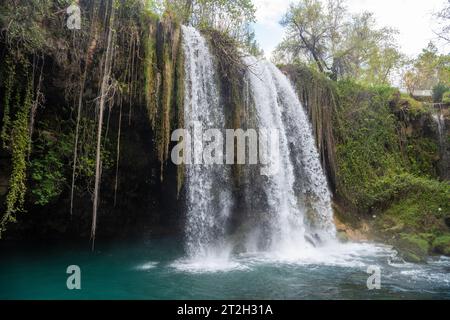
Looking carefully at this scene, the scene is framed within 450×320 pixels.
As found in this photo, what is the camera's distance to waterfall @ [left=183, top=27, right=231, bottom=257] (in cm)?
872

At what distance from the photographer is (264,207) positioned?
Result: 998 cm

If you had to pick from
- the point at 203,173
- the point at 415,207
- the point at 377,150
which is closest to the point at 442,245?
the point at 415,207

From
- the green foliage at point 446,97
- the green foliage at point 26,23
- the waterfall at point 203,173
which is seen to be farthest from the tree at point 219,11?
the green foliage at point 446,97

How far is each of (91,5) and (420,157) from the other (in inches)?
545

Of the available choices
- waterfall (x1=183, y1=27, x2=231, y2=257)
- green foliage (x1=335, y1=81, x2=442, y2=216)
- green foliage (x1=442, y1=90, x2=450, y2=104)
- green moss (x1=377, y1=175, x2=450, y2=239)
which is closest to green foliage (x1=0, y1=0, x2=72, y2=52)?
waterfall (x1=183, y1=27, x2=231, y2=257)

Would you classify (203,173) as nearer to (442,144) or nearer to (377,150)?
(377,150)

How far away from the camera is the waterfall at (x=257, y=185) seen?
8.89m

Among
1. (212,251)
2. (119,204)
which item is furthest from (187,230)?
(119,204)

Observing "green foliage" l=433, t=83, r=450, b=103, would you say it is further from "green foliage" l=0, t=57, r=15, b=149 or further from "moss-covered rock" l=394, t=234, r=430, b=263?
Answer: "green foliage" l=0, t=57, r=15, b=149

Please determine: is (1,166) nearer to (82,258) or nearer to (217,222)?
(82,258)

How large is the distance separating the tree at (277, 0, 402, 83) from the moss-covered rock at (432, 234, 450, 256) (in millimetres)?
10434

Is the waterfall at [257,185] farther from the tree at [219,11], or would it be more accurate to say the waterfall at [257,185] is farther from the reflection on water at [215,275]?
the tree at [219,11]

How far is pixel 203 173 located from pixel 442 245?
6538mm
